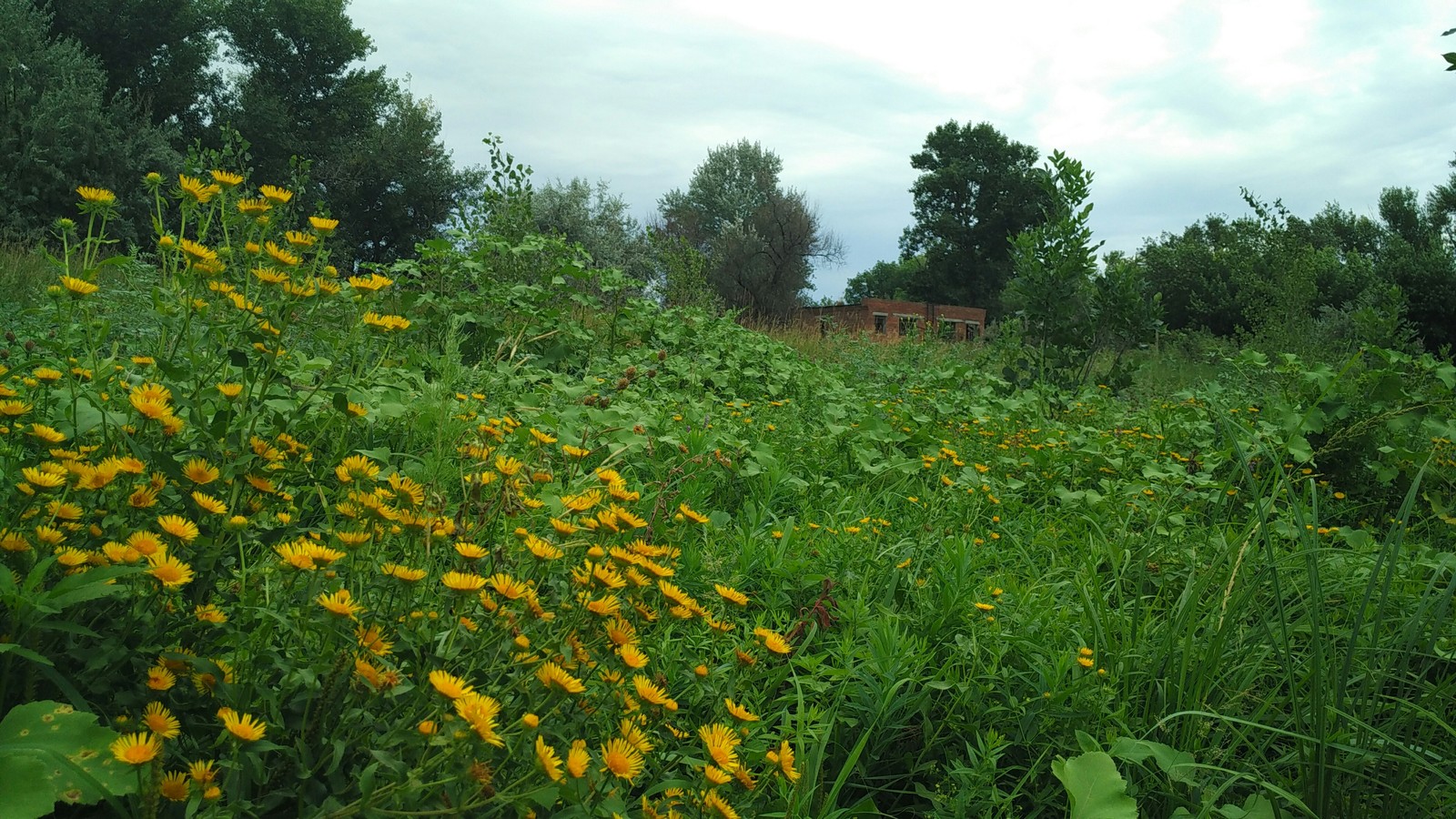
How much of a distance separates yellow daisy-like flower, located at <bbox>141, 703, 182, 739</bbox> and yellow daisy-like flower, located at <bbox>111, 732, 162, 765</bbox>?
2 cm

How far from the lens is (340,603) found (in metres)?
1.00

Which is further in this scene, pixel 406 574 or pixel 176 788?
pixel 406 574

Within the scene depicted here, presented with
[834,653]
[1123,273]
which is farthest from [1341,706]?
[1123,273]

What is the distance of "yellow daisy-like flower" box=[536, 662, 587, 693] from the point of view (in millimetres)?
1011

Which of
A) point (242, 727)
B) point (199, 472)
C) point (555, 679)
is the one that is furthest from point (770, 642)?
point (199, 472)

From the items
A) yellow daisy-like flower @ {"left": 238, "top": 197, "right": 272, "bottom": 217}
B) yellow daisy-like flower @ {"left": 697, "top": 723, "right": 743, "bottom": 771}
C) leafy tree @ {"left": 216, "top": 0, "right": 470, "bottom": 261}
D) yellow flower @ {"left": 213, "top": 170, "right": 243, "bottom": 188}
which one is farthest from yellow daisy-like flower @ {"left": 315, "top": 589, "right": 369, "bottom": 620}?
leafy tree @ {"left": 216, "top": 0, "right": 470, "bottom": 261}

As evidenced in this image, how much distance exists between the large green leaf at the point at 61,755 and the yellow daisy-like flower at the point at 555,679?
445mm

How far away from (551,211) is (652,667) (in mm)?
24684

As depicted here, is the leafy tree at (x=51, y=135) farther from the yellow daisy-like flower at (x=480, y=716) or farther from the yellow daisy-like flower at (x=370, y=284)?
the yellow daisy-like flower at (x=480, y=716)

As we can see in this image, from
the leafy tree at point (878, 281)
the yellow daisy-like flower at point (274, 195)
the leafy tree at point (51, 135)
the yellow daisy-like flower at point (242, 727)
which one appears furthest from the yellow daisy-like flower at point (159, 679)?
the leafy tree at point (878, 281)

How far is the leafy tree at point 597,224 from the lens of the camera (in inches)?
980

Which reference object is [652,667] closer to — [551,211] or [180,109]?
[551,211]

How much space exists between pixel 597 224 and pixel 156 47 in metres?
14.4

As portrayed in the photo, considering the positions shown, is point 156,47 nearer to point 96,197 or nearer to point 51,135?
point 51,135
